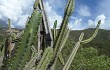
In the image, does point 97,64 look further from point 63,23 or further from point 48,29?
point 63,23

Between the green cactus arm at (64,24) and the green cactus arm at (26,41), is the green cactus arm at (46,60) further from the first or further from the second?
the green cactus arm at (26,41)

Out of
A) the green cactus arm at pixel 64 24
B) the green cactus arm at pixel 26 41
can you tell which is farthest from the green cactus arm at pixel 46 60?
the green cactus arm at pixel 26 41

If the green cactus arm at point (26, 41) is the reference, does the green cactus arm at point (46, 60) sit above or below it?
below

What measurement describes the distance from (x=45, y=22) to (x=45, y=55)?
11.2 feet

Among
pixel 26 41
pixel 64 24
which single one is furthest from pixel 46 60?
pixel 26 41

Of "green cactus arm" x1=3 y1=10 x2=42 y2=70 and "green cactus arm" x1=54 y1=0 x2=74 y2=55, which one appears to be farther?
"green cactus arm" x1=54 y1=0 x2=74 y2=55

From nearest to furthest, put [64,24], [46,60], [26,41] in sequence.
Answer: [26,41]
[46,60]
[64,24]

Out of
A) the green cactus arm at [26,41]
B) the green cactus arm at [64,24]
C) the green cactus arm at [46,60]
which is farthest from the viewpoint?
the green cactus arm at [64,24]

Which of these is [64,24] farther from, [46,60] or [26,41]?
[26,41]

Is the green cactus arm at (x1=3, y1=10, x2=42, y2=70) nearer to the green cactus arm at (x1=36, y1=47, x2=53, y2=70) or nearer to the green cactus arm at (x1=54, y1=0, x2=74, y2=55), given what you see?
the green cactus arm at (x1=36, y1=47, x2=53, y2=70)

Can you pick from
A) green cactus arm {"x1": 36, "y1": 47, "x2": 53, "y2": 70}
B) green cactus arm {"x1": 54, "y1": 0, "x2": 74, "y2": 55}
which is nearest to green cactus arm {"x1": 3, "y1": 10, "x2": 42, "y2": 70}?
green cactus arm {"x1": 36, "y1": 47, "x2": 53, "y2": 70}

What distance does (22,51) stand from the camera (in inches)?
95.0

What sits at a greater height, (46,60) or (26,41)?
(26,41)

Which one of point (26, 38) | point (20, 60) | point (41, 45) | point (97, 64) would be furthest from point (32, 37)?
point (97, 64)
